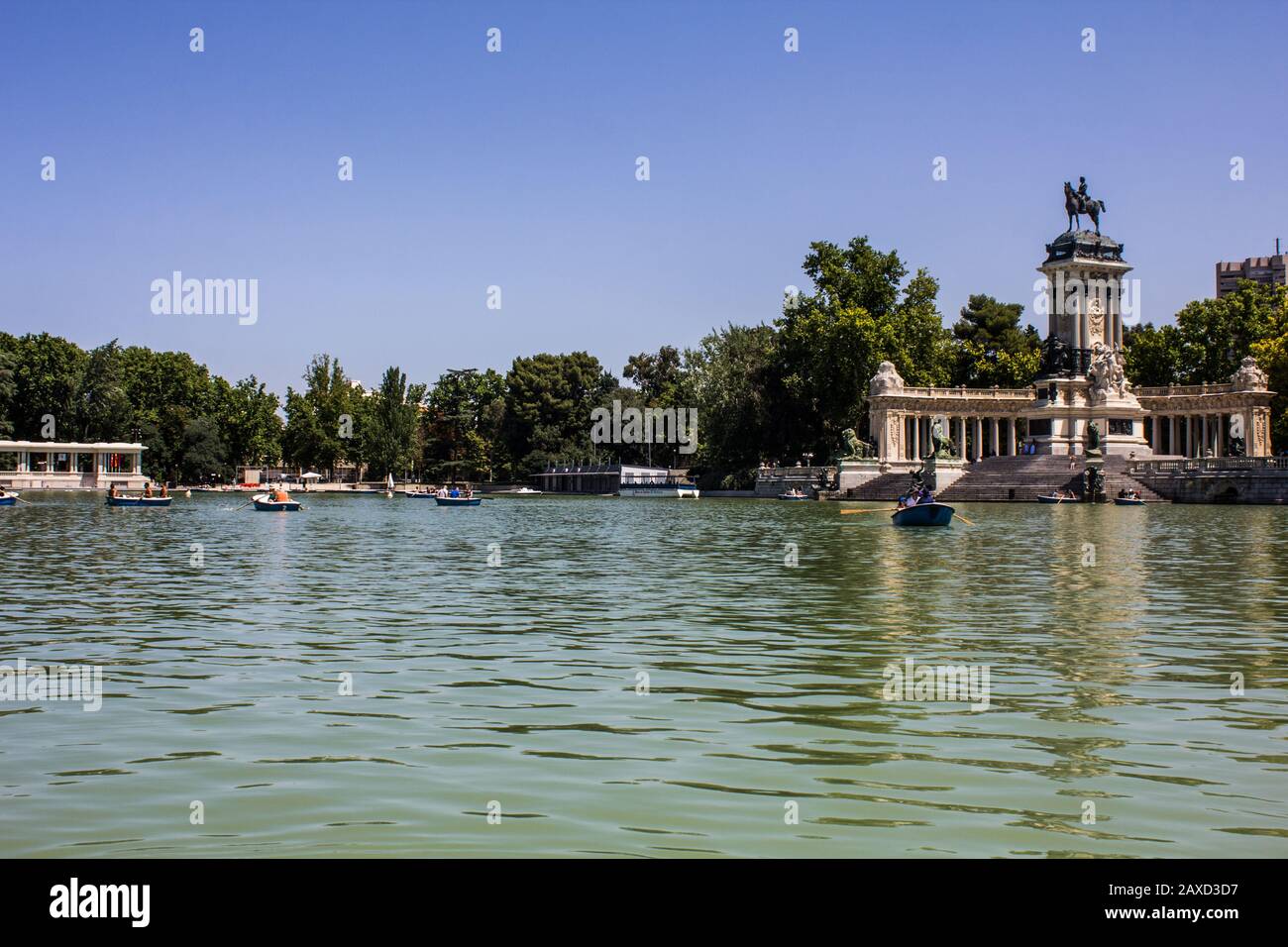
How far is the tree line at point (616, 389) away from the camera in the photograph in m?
98.7

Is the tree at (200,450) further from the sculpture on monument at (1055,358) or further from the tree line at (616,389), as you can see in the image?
the sculpture on monument at (1055,358)

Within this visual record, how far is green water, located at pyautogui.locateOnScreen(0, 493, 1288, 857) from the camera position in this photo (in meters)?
8.18

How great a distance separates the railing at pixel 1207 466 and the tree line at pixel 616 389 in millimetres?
11698

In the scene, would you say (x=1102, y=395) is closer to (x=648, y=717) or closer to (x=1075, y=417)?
(x=1075, y=417)

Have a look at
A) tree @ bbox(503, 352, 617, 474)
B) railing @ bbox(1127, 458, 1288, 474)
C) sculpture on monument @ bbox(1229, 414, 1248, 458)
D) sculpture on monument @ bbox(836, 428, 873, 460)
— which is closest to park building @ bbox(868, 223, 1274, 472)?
sculpture on monument @ bbox(1229, 414, 1248, 458)

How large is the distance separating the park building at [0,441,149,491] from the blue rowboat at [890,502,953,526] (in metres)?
101

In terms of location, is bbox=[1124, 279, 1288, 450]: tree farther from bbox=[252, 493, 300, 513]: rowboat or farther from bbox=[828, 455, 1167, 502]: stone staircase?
bbox=[252, 493, 300, 513]: rowboat

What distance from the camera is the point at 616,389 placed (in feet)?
521

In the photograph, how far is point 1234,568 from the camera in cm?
2827

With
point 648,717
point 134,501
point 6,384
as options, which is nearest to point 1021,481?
point 134,501

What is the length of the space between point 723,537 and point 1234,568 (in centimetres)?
1761

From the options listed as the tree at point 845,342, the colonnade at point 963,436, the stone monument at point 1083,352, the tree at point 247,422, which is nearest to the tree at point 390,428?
the tree at point 247,422
